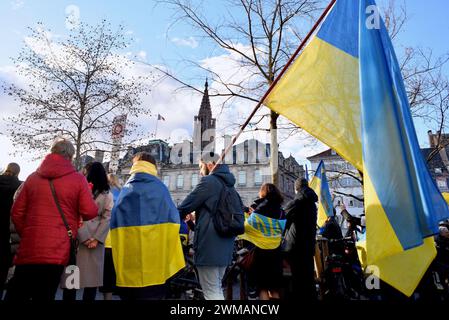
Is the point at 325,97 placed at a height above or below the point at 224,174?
above

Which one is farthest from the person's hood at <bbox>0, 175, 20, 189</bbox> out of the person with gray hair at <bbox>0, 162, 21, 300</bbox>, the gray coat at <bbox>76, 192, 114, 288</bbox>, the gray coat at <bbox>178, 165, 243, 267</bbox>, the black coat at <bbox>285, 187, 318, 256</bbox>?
the black coat at <bbox>285, 187, 318, 256</bbox>

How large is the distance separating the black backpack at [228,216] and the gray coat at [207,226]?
54 millimetres

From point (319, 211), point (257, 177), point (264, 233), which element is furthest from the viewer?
point (257, 177)

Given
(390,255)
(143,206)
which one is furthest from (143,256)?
(390,255)

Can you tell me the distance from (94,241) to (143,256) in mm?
1117

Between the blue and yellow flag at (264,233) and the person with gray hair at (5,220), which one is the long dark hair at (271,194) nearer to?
the blue and yellow flag at (264,233)

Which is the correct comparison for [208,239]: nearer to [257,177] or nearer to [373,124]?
[373,124]

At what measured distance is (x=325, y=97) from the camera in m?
3.42

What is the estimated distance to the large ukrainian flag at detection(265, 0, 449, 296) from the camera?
8.69ft

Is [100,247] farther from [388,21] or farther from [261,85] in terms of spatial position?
[388,21]

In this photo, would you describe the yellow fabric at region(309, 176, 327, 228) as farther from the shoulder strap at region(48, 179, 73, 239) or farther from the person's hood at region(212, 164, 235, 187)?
the shoulder strap at region(48, 179, 73, 239)

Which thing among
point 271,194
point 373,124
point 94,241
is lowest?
point 94,241

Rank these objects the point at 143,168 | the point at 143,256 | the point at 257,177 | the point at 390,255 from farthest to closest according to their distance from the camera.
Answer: the point at 257,177 → the point at 143,168 → the point at 143,256 → the point at 390,255

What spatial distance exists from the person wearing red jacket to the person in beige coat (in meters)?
0.70
